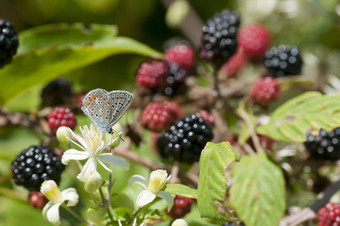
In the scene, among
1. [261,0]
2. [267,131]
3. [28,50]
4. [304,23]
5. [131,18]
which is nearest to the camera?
[267,131]

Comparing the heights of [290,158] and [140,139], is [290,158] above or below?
below

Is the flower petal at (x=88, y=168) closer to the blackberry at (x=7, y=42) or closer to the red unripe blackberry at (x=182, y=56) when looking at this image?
the blackberry at (x=7, y=42)

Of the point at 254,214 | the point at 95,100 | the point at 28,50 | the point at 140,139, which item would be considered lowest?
the point at 254,214

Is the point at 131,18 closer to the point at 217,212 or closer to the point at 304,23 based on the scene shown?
the point at 304,23

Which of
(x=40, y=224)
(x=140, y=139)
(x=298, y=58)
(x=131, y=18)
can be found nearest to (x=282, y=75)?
(x=298, y=58)

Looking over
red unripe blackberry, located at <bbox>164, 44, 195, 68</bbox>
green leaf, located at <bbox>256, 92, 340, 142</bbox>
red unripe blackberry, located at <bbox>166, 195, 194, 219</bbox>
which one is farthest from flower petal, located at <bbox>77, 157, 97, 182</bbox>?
red unripe blackberry, located at <bbox>164, 44, 195, 68</bbox>

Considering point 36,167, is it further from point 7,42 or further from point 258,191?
point 258,191

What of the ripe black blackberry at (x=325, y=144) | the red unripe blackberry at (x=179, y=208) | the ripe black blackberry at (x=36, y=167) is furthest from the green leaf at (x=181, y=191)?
the ripe black blackberry at (x=325, y=144)
